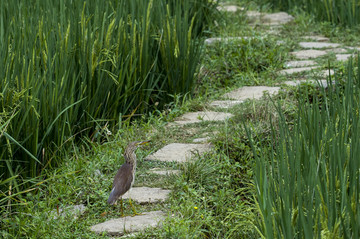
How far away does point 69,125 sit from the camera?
13.1 ft

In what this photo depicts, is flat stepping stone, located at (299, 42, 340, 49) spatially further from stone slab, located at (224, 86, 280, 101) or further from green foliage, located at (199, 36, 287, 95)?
stone slab, located at (224, 86, 280, 101)

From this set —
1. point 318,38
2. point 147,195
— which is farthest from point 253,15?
point 147,195

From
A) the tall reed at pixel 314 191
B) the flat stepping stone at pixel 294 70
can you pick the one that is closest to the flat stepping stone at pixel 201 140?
→ the tall reed at pixel 314 191

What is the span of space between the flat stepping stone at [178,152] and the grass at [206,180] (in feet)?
0.20

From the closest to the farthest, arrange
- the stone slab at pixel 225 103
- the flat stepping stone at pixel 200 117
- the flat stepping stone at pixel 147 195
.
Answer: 1. the flat stepping stone at pixel 147 195
2. the flat stepping stone at pixel 200 117
3. the stone slab at pixel 225 103

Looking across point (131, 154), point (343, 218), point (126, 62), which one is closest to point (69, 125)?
point (131, 154)

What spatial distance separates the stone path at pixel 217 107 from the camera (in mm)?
3289

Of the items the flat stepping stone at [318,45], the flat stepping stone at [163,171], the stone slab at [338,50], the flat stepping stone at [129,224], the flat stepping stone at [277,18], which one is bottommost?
the flat stepping stone at [129,224]

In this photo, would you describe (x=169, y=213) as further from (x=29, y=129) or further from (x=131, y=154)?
(x=29, y=129)

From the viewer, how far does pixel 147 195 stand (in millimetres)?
3584

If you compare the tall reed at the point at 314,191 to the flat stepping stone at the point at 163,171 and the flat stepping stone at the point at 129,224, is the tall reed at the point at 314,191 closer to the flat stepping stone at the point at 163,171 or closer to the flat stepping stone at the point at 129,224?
the flat stepping stone at the point at 129,224

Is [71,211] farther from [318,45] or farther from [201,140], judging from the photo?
[318,45]

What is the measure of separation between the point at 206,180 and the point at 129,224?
65cm

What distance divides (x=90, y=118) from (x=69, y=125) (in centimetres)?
46
